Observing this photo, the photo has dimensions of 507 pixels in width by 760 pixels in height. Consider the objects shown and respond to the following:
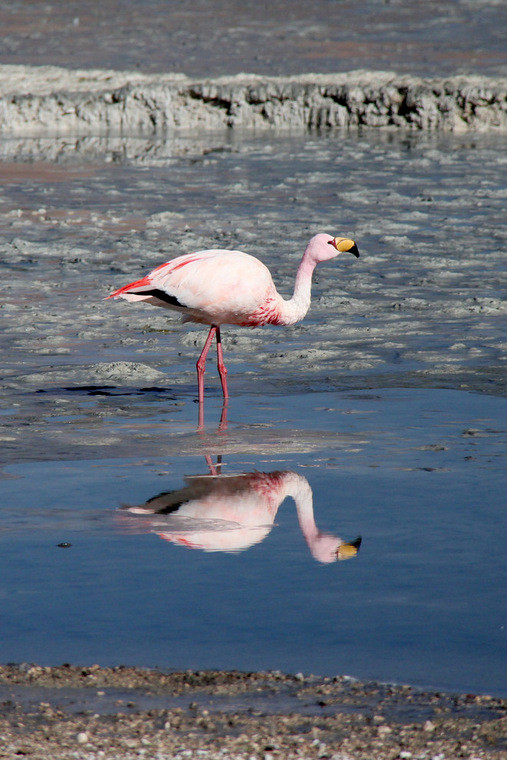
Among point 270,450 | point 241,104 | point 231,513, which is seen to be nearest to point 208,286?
point 270,450

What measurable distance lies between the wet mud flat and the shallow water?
117mm

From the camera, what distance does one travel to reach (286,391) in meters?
6.86

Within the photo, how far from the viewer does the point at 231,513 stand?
480 cm

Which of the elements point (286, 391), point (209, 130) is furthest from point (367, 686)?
point (209, 130)

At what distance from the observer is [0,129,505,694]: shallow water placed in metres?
3.71

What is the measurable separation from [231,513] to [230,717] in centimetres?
167

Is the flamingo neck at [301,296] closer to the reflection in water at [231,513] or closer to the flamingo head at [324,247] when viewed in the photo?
the flamingo head at [324,247]

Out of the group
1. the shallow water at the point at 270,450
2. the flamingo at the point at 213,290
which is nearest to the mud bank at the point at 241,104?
the shallow water at the point at 270,450

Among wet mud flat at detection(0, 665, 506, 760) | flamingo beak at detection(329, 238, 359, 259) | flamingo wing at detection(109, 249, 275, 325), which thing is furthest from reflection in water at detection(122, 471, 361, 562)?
flamingo beak at detection(329, 238, 359, 259)

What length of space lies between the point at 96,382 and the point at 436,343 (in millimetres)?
2443

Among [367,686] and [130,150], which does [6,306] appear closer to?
[367,686]

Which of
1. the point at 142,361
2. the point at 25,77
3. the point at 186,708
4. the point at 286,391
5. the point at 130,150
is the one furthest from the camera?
the point at 25,77

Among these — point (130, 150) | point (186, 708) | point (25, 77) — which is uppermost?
point (25, 77)

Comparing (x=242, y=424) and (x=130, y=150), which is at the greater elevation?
(x=130, y=150)
